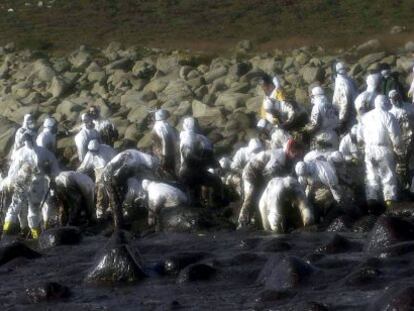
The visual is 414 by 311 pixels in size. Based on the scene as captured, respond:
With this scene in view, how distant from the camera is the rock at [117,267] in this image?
20484 mm

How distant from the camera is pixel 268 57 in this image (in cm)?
4597

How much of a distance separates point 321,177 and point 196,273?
512 cm

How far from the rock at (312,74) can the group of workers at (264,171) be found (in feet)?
29.8

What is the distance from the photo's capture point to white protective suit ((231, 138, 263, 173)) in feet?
90.9

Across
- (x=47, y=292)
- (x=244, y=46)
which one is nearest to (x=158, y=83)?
(x=244, y=46)

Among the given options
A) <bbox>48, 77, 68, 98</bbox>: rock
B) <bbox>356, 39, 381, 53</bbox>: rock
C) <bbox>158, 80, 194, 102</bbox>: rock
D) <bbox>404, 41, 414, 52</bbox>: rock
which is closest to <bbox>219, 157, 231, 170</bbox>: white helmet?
<bbox>158, 80, 194, 102</bbox>: rock

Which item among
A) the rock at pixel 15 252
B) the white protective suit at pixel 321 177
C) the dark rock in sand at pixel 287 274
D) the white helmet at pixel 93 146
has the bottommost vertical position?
the dark rock in sand at pixel 287 274

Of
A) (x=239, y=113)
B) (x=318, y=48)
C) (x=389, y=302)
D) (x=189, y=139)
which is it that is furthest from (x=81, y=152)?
(x=318, y=48)

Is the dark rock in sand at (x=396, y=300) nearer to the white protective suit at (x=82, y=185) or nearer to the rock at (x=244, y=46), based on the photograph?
the white protective suit at (x=82, y=185)

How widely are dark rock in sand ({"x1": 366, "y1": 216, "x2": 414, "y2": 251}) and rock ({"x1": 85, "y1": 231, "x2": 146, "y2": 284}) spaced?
355 cm

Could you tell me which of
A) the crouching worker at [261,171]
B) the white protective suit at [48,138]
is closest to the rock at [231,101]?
the white protective suit at [48,138]

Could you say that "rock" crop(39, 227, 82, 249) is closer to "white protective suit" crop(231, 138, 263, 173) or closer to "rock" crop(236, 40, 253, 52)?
"white protective suit" crop(231, 138, 263, 173)

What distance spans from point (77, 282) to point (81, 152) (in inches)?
375

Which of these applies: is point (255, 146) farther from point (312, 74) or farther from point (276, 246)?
point (312, 74)
